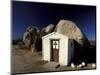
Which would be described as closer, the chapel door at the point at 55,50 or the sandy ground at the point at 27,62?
the sandy ground at the point at 27,62

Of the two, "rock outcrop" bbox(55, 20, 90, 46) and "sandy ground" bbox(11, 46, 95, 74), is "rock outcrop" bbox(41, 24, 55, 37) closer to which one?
"rock outcrop" bbox(55, 20, 90, 46)

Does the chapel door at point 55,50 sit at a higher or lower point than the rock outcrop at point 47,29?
lower

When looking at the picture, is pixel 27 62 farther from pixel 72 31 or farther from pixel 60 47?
pixel 72 31

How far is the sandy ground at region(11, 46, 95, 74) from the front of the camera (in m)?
2.88

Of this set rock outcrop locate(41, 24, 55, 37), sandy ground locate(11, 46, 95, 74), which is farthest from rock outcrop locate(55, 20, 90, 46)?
sandy ground locate(11, 46, 95, 74)

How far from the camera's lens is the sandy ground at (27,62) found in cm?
288

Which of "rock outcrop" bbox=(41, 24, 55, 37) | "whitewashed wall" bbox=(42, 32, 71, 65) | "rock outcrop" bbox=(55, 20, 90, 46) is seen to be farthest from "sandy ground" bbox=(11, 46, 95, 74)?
"rock outcrop" bbox=(55, 20, 90, 46)

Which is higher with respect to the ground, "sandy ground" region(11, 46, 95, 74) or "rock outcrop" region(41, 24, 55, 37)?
"rock outcrop" region(41, 24, 55, 37)

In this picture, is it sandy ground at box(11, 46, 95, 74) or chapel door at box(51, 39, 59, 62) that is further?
chapel door at box(51, 39, 59, 62)

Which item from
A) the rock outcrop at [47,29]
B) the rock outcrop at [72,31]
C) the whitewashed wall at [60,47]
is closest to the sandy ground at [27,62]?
the whitewashed wall at [60,47]

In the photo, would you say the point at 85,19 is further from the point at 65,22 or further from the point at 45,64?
the point at 45,64

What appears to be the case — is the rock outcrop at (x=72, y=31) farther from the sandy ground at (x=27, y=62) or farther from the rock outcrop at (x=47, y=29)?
the sandy ground at (x=27, y=62)
